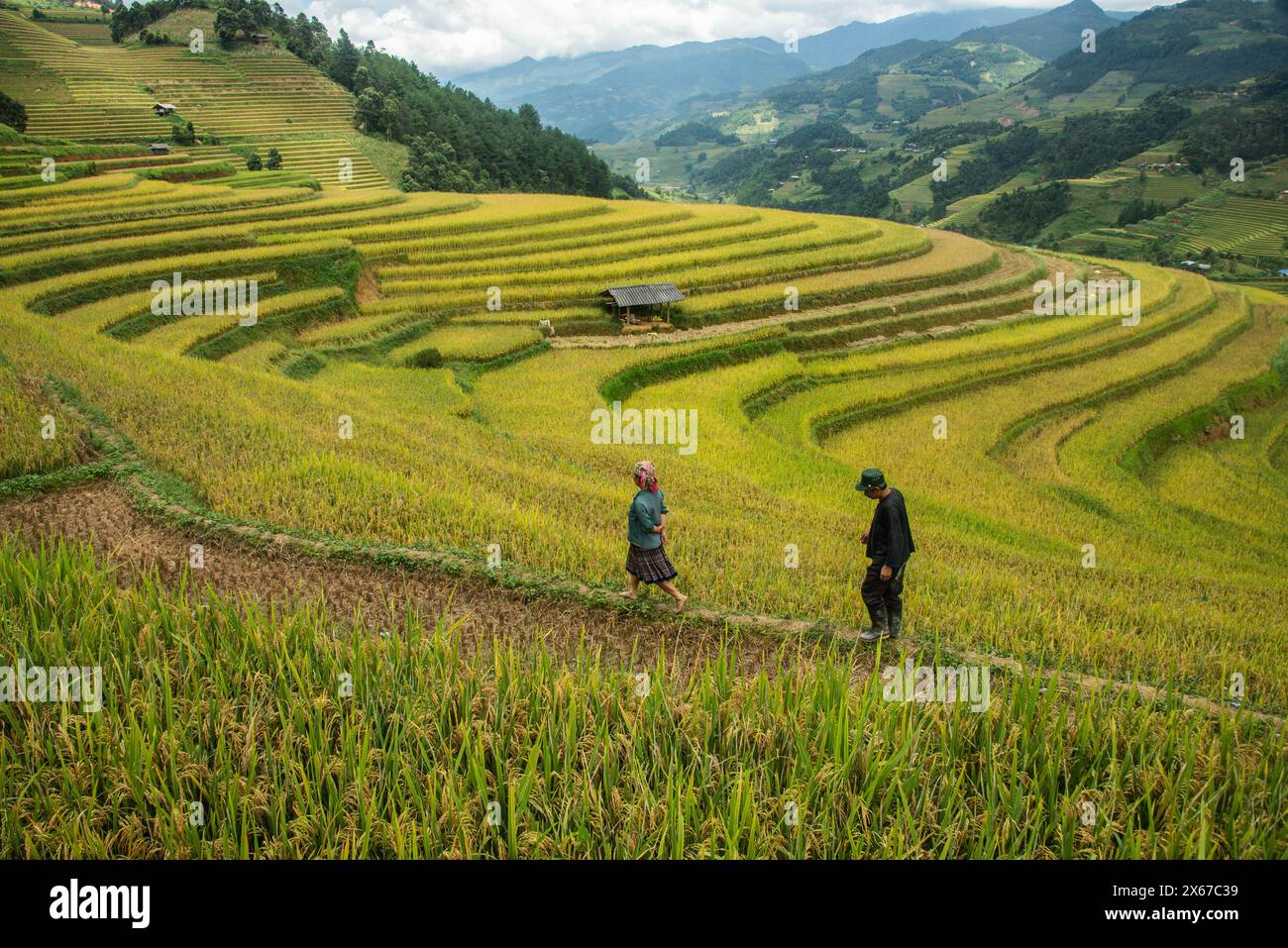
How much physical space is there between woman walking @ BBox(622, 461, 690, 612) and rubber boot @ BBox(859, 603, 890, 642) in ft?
5.00

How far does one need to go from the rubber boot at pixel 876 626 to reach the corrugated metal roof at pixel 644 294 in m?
18.4

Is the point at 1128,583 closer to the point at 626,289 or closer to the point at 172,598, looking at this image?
the point at 172,598

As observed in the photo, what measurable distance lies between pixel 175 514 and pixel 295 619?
4.09m

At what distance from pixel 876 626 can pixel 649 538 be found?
2.01 metres

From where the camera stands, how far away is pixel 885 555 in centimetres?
583

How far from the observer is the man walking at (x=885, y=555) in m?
5.71

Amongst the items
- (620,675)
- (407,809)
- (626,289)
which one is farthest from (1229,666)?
(626,289)

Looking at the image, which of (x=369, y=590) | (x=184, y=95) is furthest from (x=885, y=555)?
(x=184, y=95)

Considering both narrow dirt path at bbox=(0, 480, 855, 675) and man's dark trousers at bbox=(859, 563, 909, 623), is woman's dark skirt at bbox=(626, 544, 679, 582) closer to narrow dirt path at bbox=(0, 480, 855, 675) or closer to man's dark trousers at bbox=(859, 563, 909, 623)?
narrow dirt path at bbox=(0, 480, 855, 675)

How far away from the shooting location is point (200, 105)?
4641 cm

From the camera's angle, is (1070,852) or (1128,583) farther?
(1128,583)

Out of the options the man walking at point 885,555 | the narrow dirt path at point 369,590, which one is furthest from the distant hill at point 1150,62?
the narrow dirt path at point 369,590

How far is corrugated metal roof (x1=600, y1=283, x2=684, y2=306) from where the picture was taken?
23281 millimetres
